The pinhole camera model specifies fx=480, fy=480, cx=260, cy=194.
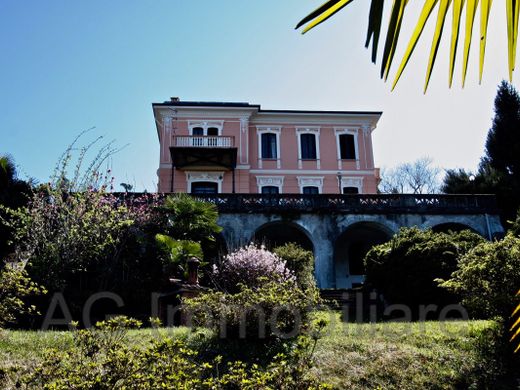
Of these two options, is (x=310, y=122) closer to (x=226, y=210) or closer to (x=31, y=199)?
(x=226, y=210)

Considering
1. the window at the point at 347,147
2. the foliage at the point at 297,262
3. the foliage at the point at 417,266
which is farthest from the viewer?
the window at the point at 347,147

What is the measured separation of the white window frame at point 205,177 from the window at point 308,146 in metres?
5.16

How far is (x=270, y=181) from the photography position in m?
27.0

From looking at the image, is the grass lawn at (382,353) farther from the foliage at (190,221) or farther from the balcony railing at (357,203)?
the balcony railing at (357,203)

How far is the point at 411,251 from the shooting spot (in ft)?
41.5

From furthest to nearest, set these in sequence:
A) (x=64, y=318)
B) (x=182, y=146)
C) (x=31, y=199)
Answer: (x=182, y=146)
(x=31, y=199)
(x=64, y=318)

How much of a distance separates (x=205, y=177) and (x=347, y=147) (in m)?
8.64

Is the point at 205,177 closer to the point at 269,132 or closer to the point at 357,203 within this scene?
the point at 269,132

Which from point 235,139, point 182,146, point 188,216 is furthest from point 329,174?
point 188,216

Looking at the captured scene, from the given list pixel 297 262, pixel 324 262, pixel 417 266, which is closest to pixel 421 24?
pixel 417 266

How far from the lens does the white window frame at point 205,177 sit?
2586cm

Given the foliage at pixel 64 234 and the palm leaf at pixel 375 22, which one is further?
the foliage at pixel 64 234

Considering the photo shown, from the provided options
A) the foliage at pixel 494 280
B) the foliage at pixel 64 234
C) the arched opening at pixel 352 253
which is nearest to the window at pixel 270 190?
the arched opening at pixel 352 253

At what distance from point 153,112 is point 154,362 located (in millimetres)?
24217
